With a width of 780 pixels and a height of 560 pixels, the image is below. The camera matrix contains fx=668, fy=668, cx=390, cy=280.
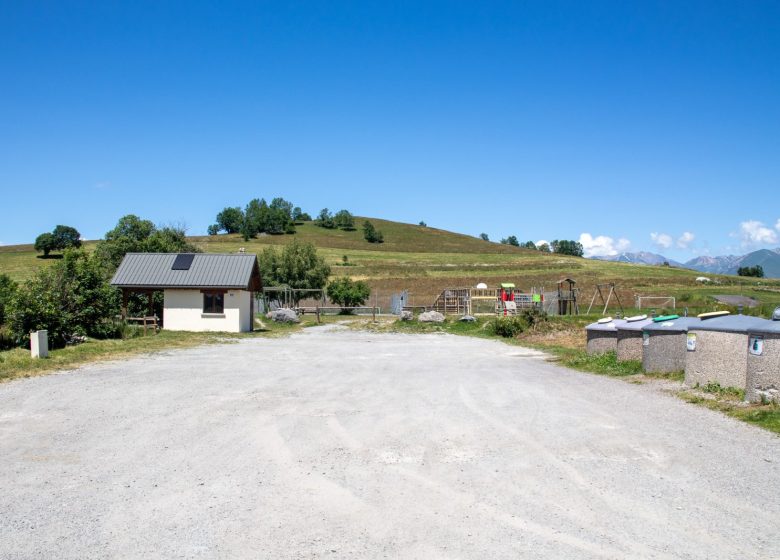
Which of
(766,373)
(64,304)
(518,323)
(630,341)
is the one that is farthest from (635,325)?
(64,304)

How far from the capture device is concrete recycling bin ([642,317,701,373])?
14633 millimetres

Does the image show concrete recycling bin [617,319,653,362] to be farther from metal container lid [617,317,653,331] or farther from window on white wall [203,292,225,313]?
window on white wall [203,292,225,313]

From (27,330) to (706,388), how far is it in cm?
2205

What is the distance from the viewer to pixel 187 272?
35031 millimetres

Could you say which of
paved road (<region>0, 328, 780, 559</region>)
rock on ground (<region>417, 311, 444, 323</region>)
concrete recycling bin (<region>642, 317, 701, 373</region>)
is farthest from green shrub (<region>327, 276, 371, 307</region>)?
paved road (<region>0, 328, 780, 559</region>)

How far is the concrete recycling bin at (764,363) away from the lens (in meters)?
10.3

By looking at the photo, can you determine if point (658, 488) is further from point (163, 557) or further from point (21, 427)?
point (21, 427)

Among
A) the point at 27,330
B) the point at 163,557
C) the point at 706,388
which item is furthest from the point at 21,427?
the point at 27,330

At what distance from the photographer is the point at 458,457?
7781 mm

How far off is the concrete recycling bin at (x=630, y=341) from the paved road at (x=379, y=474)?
3532 mm

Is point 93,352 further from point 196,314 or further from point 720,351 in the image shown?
point 720,351

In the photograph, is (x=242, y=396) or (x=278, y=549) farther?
(x=242, y=396)

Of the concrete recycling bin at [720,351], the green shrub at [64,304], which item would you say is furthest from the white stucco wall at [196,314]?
the concrete recycling bin at [720,351]

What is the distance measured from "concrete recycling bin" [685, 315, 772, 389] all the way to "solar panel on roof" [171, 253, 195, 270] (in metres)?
27.9
